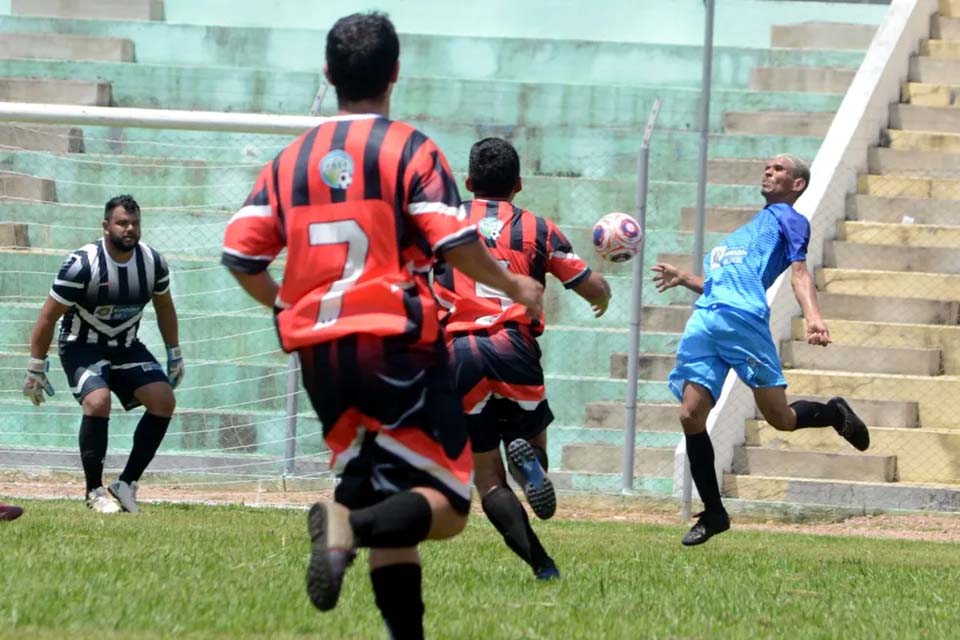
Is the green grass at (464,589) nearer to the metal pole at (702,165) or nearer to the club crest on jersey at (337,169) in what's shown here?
the club crest on jersey at (337,169)

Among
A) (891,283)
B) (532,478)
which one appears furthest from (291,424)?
(532,478)

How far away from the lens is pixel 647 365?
1482 centimetres

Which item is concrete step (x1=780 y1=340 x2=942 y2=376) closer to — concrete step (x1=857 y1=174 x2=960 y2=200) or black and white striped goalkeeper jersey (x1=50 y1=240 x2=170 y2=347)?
concrete step (x1=857 y1=174 x2=960 y2=200)

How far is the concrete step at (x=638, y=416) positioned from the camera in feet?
47.1

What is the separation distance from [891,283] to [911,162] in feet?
6.95

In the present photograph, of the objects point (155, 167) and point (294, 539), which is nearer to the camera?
point (294, 539)

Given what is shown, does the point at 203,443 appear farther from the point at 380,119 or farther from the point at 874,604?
the point at 380,119

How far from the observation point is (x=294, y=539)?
8664 mm

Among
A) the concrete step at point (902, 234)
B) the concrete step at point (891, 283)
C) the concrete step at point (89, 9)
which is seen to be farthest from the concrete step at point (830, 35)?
the concrete step at point (89, 9)

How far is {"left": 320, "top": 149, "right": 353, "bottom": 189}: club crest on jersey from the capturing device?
4.66 m

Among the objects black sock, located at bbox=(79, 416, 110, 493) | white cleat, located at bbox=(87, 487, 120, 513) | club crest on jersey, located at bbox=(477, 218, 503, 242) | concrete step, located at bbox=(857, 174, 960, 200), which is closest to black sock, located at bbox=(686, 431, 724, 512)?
club crest on jersey, located at bbox=(477, 218, 503, 242)

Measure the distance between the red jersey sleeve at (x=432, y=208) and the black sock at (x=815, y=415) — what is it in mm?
5737

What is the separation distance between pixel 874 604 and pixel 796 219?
3057 millimetres

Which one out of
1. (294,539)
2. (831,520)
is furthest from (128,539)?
(831,520)
